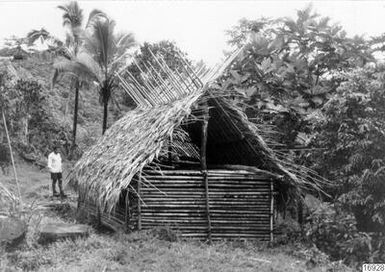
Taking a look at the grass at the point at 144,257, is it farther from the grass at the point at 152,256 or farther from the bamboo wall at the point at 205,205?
the bamboo wall at the point at 205,205

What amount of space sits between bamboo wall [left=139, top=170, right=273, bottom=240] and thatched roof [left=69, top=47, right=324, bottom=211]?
420 millimetres

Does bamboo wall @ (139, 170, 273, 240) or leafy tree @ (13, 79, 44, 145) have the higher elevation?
leafy tree @ (13, 79, 44, 145)

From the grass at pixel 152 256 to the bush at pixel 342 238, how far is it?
44 centimetres

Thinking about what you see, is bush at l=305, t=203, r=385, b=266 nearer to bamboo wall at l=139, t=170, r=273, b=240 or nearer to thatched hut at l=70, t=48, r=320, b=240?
thatched hut at l=70, t=48, r=320, b=240

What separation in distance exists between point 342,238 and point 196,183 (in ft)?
8.93

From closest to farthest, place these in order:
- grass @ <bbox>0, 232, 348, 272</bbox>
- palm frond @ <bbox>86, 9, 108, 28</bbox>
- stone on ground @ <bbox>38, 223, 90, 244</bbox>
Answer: grass @ <bbox>0, 232, 348, 272</bbox> < stone on ground @ <bbox>38, 223, 90, 244</bbox> < palm frond @ <bbox>86, 9, 108, 28</bbox>

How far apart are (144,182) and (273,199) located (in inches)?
97.1

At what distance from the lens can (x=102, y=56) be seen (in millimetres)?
16844

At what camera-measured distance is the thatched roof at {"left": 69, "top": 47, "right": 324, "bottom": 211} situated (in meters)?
8.79

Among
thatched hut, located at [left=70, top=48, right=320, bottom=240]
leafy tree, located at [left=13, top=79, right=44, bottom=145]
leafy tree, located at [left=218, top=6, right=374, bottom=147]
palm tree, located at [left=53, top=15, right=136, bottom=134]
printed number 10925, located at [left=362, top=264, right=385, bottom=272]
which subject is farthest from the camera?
leafy tree, located at [left=13, top=79, right=44, bottom=145]

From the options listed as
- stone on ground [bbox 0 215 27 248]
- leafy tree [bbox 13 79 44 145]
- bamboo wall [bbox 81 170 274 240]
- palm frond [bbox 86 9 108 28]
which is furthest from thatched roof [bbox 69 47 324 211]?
leafy tree [bbox 13 79 44 145]

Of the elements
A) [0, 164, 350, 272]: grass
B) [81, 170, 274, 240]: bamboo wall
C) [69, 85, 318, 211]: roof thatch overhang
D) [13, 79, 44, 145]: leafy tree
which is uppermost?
[13, 79, 44, 145]: leafy tree

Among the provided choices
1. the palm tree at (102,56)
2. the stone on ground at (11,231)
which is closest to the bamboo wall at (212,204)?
the stone on ground at (11,231)

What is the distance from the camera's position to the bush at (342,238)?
879cm
